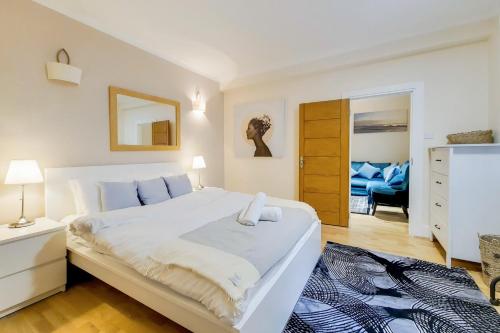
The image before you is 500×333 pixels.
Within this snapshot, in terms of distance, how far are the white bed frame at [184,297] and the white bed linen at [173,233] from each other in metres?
0.08

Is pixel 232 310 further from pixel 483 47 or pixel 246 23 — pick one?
pixel 483 47

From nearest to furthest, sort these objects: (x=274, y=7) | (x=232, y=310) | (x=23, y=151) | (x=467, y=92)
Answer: (x=232, y=310) < (x=23, y=151) < (x=274, y=7) < (x=467, y=92)

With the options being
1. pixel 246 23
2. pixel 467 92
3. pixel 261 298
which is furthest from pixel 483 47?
pixel 261 298

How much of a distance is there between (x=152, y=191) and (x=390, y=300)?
2.49 metres

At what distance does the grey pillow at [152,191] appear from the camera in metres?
2.53

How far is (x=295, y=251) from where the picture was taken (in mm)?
1709

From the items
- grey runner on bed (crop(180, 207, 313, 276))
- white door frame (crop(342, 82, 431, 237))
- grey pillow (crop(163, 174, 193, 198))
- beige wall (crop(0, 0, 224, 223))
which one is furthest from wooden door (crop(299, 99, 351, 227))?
beige wall (crop(0, 0, 224, 223))

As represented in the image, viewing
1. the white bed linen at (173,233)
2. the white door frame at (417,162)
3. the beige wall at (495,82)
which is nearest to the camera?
the white bed linen at (173,233)

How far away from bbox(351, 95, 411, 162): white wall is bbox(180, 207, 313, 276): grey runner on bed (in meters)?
4.75

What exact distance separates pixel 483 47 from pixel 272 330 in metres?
3.77

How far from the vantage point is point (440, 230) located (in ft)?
8.14

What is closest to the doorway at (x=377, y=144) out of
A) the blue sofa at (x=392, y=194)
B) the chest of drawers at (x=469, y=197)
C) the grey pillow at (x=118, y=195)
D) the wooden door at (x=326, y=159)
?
the blue sofa at (x=392, y=194)

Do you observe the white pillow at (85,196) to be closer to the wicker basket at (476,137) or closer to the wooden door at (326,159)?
the wooden door at (326,159)

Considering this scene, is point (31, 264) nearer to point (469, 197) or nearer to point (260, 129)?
point (260, 129)
